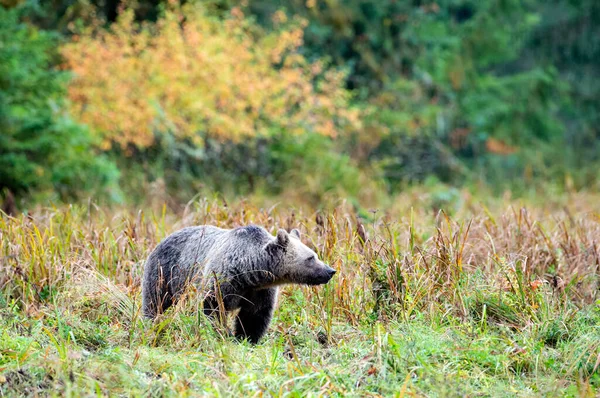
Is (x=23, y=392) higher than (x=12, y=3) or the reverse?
the reverse

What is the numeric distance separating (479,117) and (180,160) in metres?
10.5

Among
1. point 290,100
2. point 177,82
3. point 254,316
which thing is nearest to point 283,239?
point 254,316

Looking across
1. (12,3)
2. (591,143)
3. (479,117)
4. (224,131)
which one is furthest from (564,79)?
(12,3)

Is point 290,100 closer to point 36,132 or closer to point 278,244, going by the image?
point 36,132

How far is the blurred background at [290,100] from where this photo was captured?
14.0 m

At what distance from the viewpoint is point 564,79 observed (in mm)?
27562

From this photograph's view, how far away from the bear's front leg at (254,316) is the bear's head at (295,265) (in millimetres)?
220

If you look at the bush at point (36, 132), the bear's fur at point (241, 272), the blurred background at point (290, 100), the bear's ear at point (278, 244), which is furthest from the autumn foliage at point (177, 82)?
the bear's ear at point (278, 244)

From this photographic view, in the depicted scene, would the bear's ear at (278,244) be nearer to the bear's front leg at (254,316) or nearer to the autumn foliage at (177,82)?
the bear's front leg at (254,316)

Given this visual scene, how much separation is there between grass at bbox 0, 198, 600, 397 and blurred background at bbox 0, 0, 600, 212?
441 centimetres

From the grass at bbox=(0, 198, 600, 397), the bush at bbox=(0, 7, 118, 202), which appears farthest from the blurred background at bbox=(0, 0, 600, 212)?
the grass at bbox=(0, 198, 600, 397)

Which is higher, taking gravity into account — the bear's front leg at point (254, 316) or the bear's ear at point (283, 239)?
the bear's ear at point (283, 239)

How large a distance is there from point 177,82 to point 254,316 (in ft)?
37.3

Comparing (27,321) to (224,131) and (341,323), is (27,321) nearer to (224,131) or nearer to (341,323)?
(341,323)
